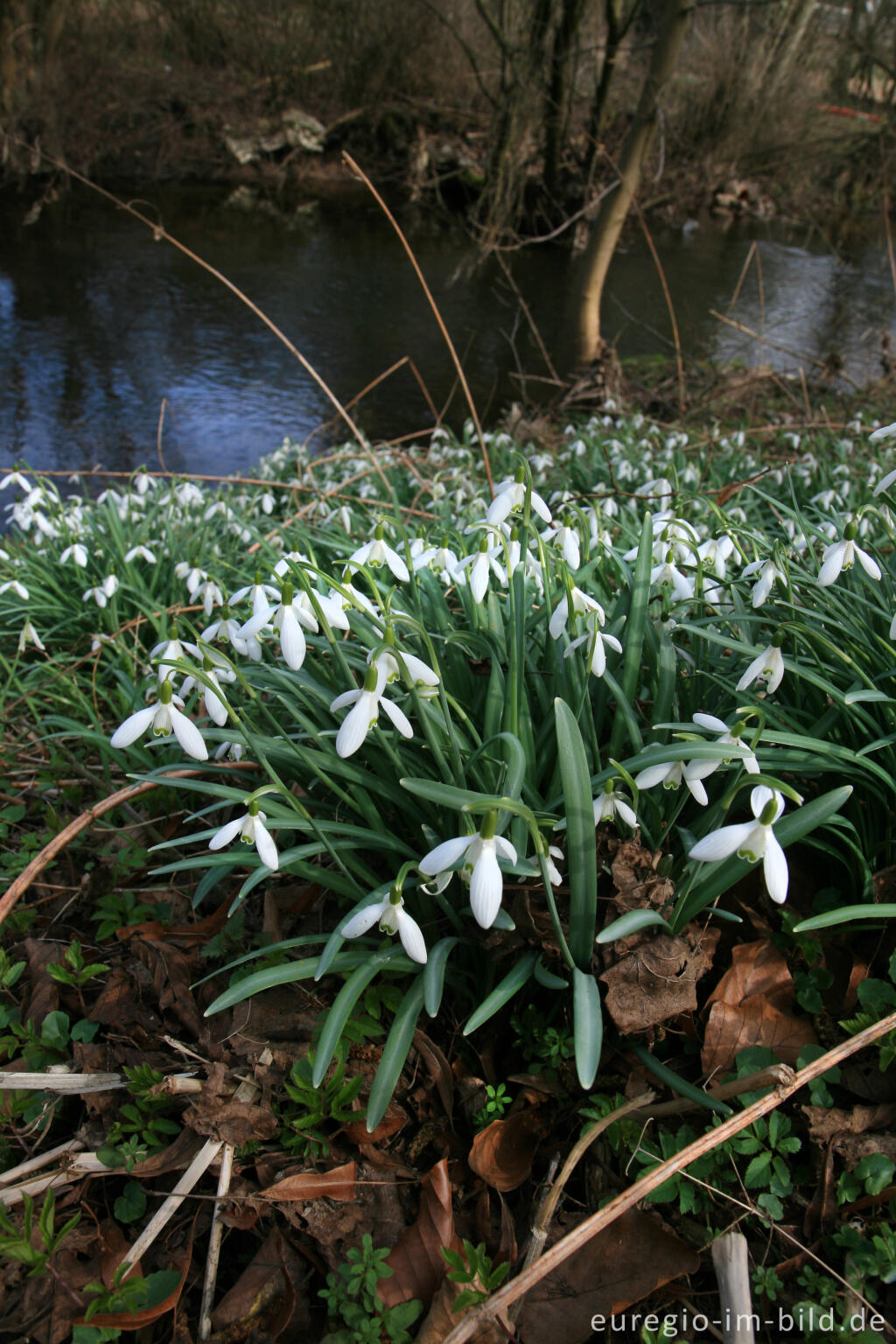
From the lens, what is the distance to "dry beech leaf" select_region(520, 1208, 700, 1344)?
1.15m

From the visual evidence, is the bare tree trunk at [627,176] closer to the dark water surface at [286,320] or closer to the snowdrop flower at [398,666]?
the dark water surface at [286,320]

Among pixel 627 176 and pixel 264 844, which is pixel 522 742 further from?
pixel 627 176

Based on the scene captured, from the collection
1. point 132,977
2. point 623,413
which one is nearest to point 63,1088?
point 132,977

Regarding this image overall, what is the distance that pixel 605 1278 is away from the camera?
1184mm

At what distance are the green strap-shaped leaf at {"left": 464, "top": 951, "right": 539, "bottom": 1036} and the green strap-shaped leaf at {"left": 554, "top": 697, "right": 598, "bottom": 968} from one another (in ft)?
0.40

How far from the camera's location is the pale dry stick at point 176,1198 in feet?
4.01

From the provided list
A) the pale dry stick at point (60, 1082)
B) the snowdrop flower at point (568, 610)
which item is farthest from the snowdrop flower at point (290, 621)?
the pale dry stick at point (60, 1082)

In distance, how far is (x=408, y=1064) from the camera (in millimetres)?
1420

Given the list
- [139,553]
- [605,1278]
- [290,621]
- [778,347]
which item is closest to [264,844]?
[290,621]

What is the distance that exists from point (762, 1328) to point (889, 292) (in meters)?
14.7

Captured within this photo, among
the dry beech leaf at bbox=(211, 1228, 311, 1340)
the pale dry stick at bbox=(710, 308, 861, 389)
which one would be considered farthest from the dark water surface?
the dry beech leaf at bbox=(211, 1228, 311, 1340)

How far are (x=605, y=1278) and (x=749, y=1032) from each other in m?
0.42

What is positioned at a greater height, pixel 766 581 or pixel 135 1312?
pixel 766 581

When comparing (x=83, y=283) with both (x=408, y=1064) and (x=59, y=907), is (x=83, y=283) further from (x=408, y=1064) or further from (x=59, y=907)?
(x=408, y=1064)
